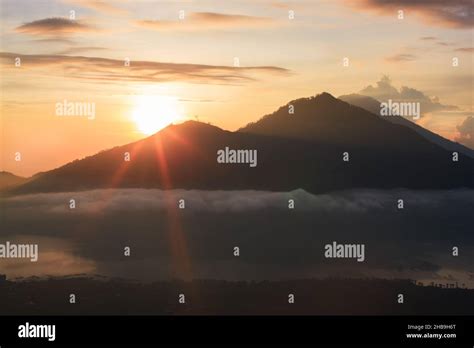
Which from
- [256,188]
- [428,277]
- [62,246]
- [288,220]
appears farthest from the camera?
[256,188]

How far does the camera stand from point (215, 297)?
326ft

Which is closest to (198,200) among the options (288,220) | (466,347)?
(288,220)

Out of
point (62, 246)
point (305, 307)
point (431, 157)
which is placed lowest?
point (305, 307)

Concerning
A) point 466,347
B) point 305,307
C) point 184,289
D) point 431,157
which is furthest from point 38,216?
point 431,157

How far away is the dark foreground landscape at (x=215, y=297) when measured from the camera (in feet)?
250

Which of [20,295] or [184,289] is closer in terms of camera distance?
[20,295]

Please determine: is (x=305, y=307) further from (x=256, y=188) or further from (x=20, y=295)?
(x=256, y=188)

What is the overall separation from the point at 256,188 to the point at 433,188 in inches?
1902

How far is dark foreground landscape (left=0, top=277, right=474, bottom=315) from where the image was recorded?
76250 mm

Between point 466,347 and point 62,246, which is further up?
point 62,246

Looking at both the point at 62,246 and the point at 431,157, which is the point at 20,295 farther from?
the point at 431,157

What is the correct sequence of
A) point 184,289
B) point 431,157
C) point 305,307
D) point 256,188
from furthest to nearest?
point 431,157, point 256,188, point 305,307, point 184,289

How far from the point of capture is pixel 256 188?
18538 centimetres

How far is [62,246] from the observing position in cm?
6744
